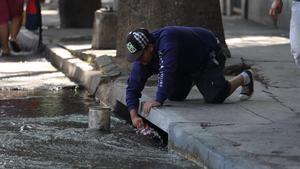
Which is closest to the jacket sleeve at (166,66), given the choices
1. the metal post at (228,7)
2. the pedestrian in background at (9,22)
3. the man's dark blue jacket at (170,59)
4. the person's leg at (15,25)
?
the man's dark blue jacket at (170,59)

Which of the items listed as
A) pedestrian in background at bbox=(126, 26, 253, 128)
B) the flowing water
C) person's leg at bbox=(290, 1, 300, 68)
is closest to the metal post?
the flowing water

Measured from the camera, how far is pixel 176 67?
20.9 feet

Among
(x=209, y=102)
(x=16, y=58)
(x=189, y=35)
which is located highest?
(x=189, y=35)

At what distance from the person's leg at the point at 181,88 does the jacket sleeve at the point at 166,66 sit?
352mm

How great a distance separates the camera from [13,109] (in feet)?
25.5

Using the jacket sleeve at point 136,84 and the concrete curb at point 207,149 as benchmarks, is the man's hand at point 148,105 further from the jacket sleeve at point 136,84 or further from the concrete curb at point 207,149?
the concrete curb at point 207,149

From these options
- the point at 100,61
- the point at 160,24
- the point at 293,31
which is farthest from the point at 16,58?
the point at 293,31

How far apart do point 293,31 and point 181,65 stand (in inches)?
43.8

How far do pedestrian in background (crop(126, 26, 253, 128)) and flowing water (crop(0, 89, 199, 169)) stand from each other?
0.37 m

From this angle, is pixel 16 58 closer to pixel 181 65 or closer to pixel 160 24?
pixel 160 24

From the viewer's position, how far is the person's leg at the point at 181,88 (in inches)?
266

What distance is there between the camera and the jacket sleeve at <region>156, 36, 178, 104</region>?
6.28 meters

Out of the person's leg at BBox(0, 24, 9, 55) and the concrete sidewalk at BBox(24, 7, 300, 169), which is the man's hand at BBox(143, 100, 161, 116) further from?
the person's leg at BBox(0, 24, 9, 55)

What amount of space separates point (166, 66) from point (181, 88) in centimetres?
59
